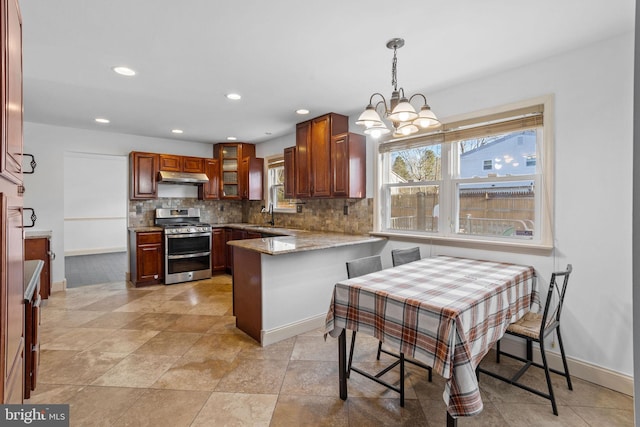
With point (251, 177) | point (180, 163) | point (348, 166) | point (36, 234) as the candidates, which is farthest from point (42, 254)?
point (348, 166)

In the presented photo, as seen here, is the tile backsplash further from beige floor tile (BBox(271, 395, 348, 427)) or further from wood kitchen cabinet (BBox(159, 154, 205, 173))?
beige floor tile (BBox(271, 395, 348, 427))

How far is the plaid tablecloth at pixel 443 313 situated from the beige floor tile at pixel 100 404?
4.62 ft

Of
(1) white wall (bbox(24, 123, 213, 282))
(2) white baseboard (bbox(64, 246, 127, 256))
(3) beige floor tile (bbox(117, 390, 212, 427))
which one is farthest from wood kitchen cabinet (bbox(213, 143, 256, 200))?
(2) white baseboard (bbox(64, 246, 127, 256))

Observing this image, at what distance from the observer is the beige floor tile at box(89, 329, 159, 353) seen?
277 centimetres

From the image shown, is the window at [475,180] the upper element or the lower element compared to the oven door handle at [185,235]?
upper

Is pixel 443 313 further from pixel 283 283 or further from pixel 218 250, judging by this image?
pixel 218 250

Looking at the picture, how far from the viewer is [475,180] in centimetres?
296

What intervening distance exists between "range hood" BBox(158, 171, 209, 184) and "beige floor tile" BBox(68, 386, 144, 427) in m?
3.50

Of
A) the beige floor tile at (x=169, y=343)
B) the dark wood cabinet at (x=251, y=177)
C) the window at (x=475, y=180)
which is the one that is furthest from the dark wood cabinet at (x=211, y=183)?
the window at (x=475, y=180)

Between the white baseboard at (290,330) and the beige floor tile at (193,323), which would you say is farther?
the beige floor tile at (193,323)

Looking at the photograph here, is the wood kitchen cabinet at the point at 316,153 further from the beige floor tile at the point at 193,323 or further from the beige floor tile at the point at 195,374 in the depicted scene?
the beige floor tile at the point at 195,374

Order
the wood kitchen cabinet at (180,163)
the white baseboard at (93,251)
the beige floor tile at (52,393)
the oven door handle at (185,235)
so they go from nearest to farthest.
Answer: the beige floor tile at (52,393), the oven door handle at (185,235), the wood kitchen cabinet at (180,163), the white baseboard at (93,251)

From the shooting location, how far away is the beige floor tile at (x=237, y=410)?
6.09 ft

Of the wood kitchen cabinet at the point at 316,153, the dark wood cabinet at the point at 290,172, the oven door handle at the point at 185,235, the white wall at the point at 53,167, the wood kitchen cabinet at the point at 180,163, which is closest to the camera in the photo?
the wood kitchen cabinet at the point at 316,153
